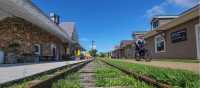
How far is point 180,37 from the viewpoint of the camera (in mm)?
21828

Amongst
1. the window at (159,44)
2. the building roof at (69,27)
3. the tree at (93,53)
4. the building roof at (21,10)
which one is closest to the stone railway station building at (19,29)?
the building roof at (21,10)

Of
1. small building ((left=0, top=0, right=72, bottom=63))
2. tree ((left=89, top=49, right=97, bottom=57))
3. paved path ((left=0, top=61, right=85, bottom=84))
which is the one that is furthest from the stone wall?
tree ((left=89, top=49, right=97, bottom=57))

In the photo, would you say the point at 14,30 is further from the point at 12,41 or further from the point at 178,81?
the point at 178,81

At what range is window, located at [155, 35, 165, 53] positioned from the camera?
88.2ft

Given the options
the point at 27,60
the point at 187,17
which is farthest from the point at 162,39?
the point at 27,60

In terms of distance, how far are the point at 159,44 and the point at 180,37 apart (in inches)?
261

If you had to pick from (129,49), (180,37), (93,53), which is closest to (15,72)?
(180,37)

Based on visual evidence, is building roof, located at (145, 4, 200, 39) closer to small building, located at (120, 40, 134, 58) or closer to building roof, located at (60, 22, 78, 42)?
small building, located at (120, 40, 134, 58)

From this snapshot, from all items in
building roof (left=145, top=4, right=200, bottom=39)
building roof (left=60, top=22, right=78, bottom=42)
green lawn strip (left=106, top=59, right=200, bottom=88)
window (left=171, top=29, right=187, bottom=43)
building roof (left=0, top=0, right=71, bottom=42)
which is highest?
building roof (left=60, top=22, right=78, bottom=42)

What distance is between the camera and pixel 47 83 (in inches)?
208

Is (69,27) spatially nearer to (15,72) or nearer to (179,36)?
(179,36)

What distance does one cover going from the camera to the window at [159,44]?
26884 millimetres

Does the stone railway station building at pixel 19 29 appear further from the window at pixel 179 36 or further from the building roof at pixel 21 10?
the window at pixel 179 36

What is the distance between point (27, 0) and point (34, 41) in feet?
26.8
